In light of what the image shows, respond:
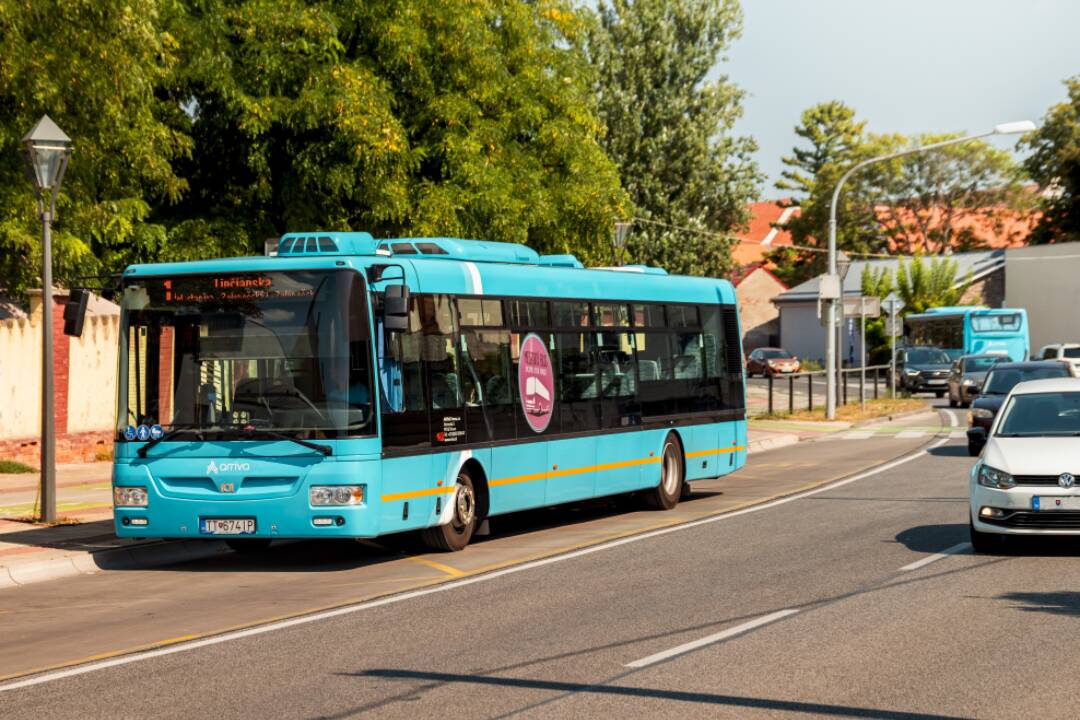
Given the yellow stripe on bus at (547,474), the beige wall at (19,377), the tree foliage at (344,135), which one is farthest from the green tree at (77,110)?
the yellow stripe on bus at (547,474)

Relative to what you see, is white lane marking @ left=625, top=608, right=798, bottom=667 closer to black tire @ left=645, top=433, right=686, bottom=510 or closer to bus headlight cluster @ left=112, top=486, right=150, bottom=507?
bus headlight cluster @ left=112, top=486, right=150, bottom=507

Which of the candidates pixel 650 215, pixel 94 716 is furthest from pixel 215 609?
pixel 650 215

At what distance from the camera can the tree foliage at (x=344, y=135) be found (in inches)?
1083

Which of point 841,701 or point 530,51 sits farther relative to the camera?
point 530,51

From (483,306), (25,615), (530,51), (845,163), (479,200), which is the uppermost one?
(845,163)

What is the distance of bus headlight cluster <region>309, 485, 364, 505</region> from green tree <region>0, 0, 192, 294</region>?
894 centimetres

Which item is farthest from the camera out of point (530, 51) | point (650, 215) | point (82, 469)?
point (650, 215)

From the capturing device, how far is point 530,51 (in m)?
33.2

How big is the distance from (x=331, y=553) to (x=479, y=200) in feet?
49.2

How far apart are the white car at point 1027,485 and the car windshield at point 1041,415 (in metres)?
0.02

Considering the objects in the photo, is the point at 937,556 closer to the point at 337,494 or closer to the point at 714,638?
the point at 714,638

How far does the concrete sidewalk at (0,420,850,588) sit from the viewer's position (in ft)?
45.6

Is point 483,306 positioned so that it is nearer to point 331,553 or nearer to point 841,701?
point 331,553

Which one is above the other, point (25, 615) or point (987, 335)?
point (987, 335)
